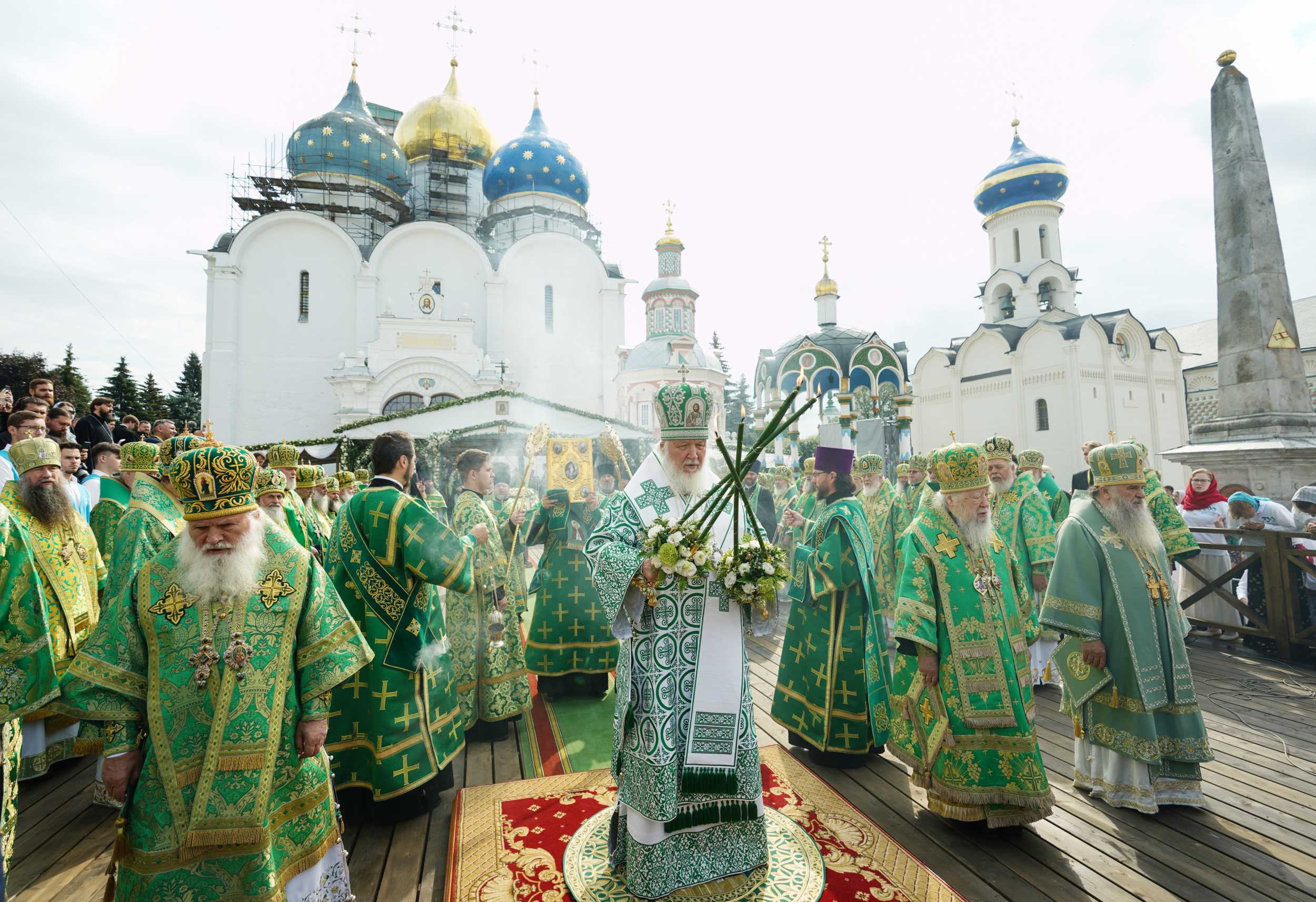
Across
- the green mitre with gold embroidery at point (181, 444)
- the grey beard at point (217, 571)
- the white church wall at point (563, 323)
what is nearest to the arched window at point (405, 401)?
the white church wall at point (563, 323)

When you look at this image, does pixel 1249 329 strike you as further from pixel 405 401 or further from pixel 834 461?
pixel 405 401

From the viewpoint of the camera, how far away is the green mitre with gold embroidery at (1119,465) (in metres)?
3.88

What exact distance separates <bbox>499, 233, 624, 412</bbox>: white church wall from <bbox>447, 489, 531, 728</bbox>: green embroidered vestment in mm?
23331

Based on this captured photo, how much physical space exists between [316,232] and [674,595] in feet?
94.5

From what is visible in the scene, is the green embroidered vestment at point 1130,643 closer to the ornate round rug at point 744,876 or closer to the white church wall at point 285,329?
the ornate round rug at point 744,876

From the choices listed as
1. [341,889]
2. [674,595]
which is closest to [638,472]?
[674,595]

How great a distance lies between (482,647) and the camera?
484cm

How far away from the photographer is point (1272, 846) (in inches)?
129

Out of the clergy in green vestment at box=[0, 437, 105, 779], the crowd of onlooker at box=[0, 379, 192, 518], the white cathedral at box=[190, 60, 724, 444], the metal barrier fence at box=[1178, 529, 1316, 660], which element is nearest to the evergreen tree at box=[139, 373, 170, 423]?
the white cathedral at box=[190, 60, 724, 444]

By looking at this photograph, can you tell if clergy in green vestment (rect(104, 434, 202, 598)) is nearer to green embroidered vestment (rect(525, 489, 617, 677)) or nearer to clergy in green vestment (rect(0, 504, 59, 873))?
clergy in green vestment (rect(0, 504, 59, 873))

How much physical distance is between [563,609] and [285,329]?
25.5 metres

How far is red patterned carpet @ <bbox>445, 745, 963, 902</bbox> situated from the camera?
2.91 m

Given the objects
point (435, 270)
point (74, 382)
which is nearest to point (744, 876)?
point (435, 270)

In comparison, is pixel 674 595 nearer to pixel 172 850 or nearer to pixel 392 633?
pixel 392 633
